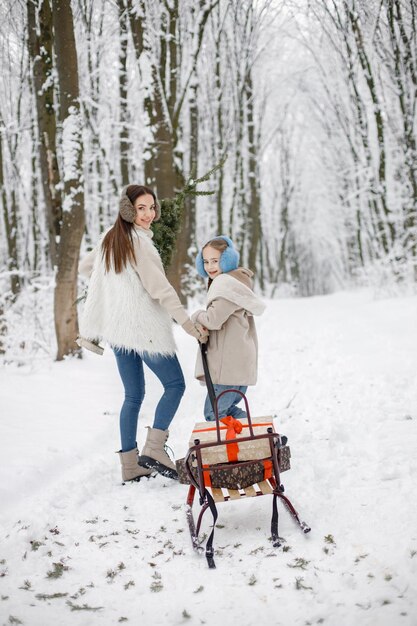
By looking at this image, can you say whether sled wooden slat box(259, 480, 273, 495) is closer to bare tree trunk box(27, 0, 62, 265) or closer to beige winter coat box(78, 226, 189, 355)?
beige winter coat box(78, 226, 189, 355)

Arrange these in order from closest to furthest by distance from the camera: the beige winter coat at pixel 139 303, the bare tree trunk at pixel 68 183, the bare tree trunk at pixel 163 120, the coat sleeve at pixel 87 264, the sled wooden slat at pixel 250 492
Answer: the sled wooden slat at pixel 250 492, the beige winter coat at pixel 139 303, the coat sleeve at pixel 87 264, the bare tree trunk at pixel 68 183, the bare tree trunk at pixel 163 120

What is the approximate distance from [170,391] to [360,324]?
748cm

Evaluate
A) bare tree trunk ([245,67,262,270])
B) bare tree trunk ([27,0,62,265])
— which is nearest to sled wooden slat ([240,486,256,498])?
bare tree trunk ([27,0,62,265])

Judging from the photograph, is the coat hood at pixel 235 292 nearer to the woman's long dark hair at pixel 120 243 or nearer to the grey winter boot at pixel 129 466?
the woman's long dark hair at pixel 120 243

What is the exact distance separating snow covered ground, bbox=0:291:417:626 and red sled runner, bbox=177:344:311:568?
22 cm

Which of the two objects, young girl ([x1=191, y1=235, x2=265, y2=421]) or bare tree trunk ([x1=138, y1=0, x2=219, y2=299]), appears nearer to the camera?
young girl ([x1=191, y1=235, x2=265, y2=421])

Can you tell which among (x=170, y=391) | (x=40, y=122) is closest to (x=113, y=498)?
(x=170, y=391)

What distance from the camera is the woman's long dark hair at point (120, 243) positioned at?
3.64 m

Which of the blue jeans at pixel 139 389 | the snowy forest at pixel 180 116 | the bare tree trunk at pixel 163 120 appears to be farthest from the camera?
the bare tree trunk at pixel 163 120

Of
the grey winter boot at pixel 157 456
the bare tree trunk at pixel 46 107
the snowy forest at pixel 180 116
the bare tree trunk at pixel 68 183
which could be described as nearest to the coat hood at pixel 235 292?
the grey winter boot at pixel 157 456

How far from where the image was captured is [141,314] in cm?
369

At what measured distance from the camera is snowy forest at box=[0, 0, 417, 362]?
24.4 ft

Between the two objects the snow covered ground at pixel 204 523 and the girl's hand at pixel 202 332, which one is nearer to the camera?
the snow covered ground at pixel 204 523

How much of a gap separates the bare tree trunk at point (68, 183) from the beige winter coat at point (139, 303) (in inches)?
145
